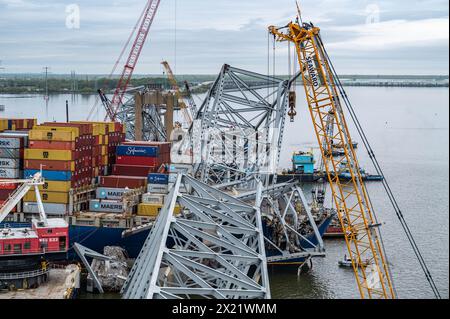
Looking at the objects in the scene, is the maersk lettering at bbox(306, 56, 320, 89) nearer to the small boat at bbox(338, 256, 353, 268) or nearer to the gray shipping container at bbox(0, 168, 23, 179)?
the small boat at bbox(338, 256, 353, 268)

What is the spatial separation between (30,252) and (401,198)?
734 inches

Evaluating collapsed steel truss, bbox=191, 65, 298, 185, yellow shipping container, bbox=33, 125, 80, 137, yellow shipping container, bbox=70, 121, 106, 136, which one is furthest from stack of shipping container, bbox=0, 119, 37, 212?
collapsed steel truss, bbox=191, 65, 298, 185

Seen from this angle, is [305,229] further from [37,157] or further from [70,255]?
[37,157]

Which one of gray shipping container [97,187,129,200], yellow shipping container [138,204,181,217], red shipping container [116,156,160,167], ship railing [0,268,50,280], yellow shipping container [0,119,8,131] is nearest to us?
ship railing [0,268,50,280]

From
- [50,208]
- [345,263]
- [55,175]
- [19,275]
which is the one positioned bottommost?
[345,263]

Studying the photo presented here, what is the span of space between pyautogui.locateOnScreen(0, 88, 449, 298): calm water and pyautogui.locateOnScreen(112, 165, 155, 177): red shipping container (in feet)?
18.4

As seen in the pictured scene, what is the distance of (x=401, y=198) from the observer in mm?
29422

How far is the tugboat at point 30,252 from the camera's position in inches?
569

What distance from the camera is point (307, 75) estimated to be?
17531 mm

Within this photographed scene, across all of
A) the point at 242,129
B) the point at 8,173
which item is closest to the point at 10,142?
the point at 8,173

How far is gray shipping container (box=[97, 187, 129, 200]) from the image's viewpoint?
20.8m

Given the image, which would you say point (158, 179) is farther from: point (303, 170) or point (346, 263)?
point (303, 170)

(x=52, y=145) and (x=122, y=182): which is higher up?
(x=52, y=145)

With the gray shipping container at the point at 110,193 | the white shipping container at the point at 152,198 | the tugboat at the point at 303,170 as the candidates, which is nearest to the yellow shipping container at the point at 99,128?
the gray shipping container at the point at 110,193
